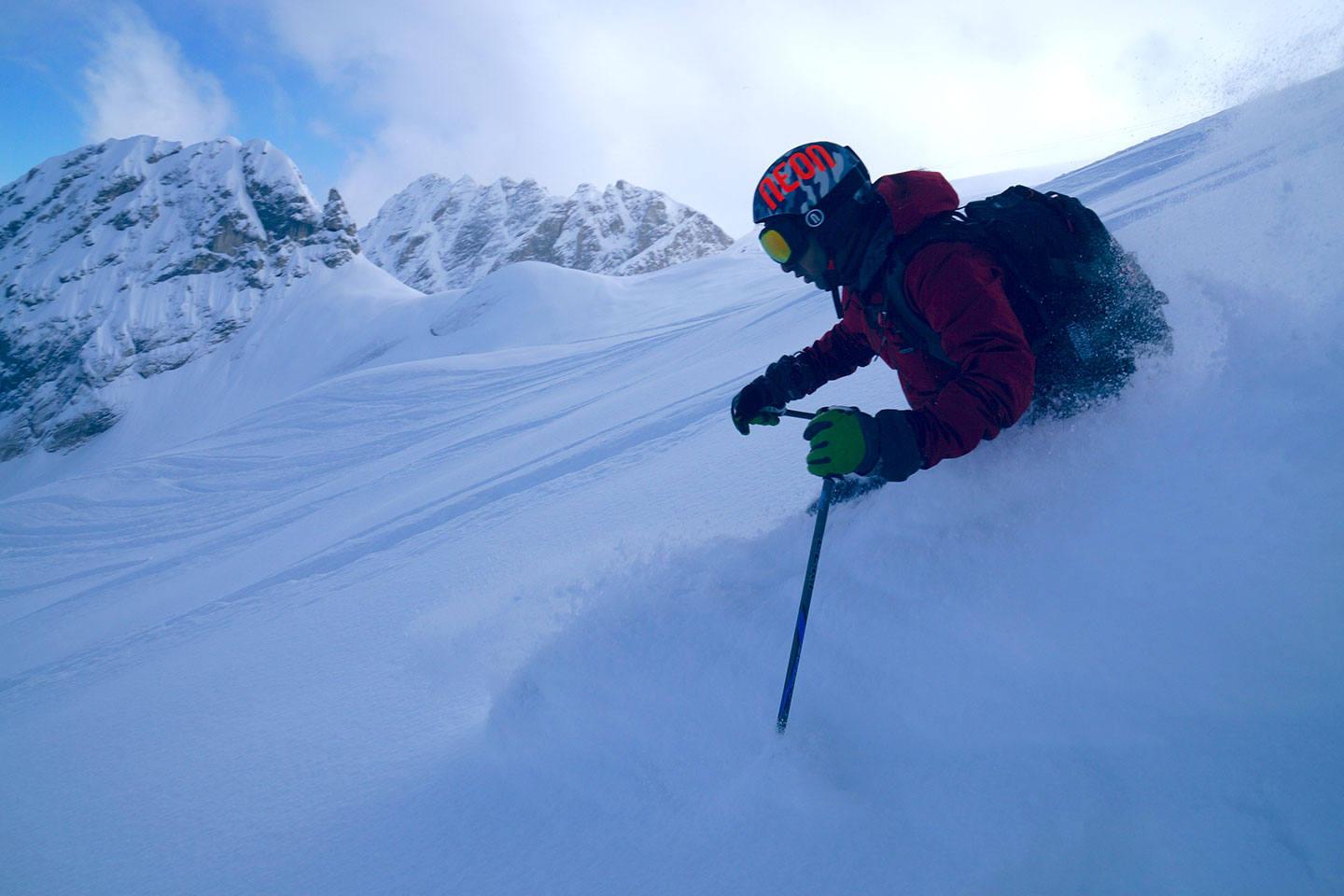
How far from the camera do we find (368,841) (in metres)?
1.94

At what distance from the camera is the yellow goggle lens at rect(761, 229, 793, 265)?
87.8 inches

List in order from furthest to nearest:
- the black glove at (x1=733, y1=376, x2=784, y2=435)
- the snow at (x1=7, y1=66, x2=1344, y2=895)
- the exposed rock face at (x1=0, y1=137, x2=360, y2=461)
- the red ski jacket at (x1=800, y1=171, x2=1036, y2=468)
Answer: the exposed rock face at (x1=0, y1=137, x2=360, y2=461)
the black glove at (x1=733, y1=376, x2=784, y2=435)
the red ski jacket at (x1=800, y1=171, x2=1036, y2=468)
the snow at (x1=7, y1=66, x2=1344, y2=895)

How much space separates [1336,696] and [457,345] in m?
35.8

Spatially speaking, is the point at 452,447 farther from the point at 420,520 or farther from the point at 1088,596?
the point at 1088,596

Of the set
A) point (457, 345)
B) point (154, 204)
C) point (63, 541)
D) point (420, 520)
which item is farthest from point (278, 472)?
point (154, 204)

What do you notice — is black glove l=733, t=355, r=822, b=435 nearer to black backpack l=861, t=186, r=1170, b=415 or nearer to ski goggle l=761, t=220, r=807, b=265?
ski goggle l=761, t=220, r=807, b=265

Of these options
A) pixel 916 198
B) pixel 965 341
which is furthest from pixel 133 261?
pixel 965 341

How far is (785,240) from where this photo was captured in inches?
87.1

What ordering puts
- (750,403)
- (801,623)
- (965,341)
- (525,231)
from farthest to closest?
(525,231) → (750,403) → (801,623) → (965,341)

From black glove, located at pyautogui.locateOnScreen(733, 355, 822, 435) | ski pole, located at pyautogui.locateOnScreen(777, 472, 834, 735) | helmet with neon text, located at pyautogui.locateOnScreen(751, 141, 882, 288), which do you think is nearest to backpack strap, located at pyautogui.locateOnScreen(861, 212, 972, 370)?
helmet with neon text, located at pyautogui.locateOnScreen(751, 141, 882, 288)

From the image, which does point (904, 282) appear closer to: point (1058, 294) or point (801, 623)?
point (1058, 294)

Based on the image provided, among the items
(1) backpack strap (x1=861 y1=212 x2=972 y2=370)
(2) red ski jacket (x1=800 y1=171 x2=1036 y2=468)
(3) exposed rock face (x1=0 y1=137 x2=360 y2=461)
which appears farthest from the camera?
(3) exposed rock face (x1=0 y1=137 x2=360 y2=461)

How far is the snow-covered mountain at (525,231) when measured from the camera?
101 m

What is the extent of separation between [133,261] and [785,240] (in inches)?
3267
